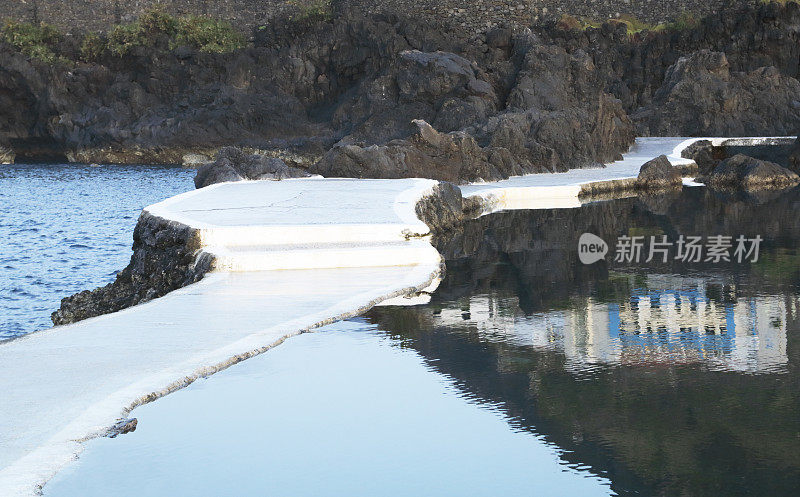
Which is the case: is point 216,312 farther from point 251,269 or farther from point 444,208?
point 444,208

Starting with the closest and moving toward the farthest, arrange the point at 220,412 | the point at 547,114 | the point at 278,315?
the point at 220,412 < the point at 278,315 < the point at 547,114

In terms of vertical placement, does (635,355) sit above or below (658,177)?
below

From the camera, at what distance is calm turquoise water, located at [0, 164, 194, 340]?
41.1 feet

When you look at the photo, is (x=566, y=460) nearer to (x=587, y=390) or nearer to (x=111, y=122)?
(x=587, y=390)

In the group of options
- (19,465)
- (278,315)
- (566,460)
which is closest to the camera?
(19,465)

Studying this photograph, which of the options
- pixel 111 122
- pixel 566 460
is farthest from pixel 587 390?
pixel 111 122

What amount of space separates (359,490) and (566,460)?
2.90ft

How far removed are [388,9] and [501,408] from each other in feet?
159

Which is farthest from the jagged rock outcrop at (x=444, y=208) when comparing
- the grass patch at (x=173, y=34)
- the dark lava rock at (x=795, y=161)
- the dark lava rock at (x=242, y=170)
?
the grass patch at (x=173, y=34)

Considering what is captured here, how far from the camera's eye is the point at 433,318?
7133 millimetres

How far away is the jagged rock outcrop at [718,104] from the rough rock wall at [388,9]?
18.1 metres

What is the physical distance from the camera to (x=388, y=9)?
51.8 meters

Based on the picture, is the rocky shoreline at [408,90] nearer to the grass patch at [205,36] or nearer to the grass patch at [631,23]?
the grass patch at [631,23]

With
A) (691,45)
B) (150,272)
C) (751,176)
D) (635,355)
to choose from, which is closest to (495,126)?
(751,176)
